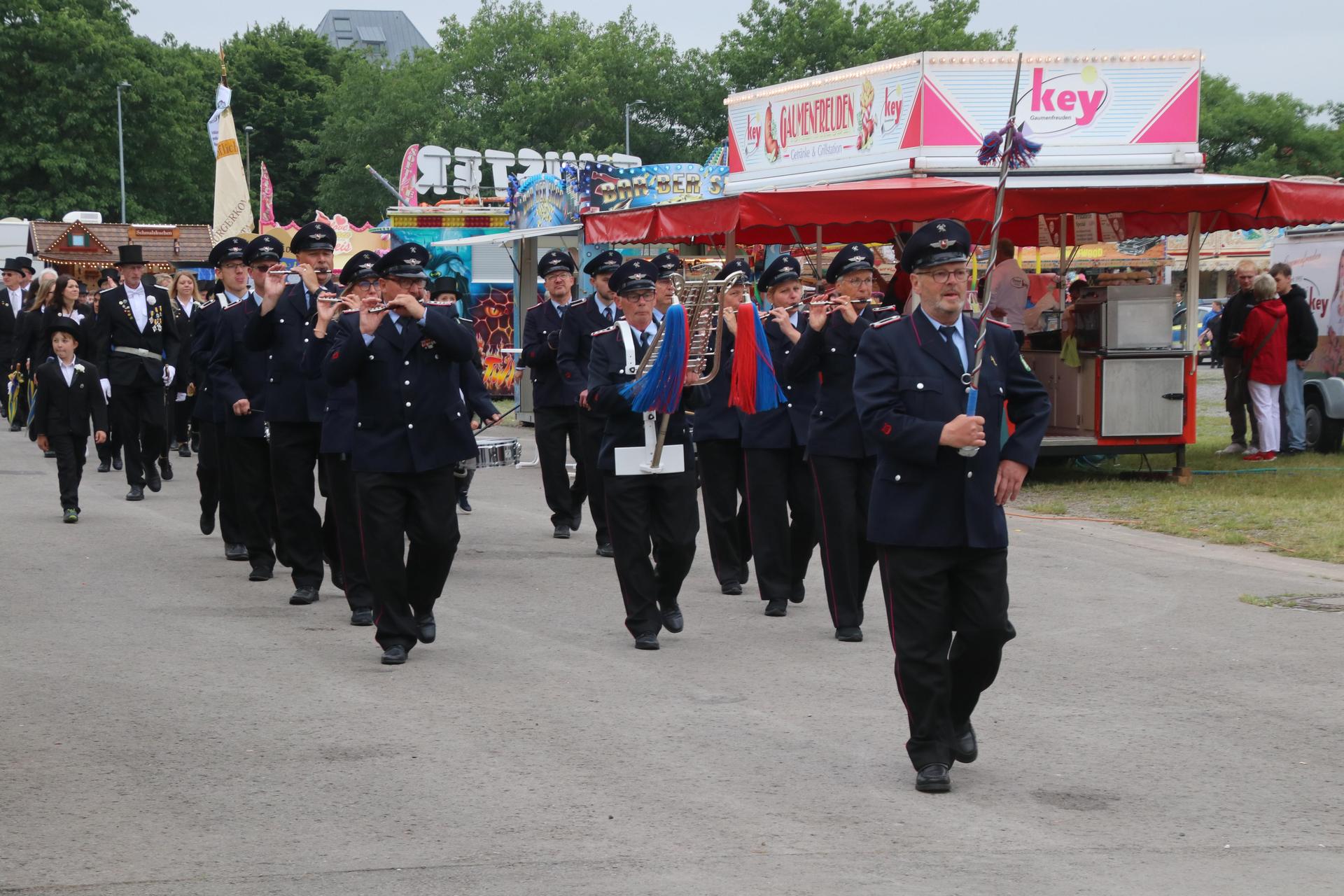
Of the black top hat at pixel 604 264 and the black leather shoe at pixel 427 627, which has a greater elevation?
the black top hat at pixel 604 264

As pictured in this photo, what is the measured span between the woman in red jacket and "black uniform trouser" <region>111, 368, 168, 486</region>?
35.3 ft

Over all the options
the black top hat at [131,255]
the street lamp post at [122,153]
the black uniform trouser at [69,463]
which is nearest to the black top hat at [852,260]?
the black uniform trouser at [69,463]

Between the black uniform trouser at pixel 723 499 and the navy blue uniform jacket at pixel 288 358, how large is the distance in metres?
2.24

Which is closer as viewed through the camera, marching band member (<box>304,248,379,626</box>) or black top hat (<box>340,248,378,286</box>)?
black top hat (<box>340,248,378,286</box>)

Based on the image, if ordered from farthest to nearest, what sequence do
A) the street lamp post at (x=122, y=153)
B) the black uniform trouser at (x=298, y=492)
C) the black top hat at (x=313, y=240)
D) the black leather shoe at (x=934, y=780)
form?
the street lamp post at (x=122, y=153)
the black uniform trouser at (x=298, y=492)
the black top hat at (x=313, y=240)
the black leather shoe at (x=934, y=780)

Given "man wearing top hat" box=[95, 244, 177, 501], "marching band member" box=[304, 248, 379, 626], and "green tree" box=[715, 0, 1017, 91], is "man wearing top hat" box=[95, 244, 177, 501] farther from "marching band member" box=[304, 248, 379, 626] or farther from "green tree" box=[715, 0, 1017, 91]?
"green tree" box=[715, 0, 1017, 91]

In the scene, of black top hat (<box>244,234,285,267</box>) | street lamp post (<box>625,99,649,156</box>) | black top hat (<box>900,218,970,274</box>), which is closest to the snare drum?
black top hat (<box>244,234,285,267</box>)

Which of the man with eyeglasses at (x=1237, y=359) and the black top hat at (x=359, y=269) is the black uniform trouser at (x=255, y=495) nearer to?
the black top hat at (x=359, y=269)

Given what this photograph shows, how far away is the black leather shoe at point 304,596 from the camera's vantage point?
980cm

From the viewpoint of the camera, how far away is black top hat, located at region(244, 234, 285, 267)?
32.5ft

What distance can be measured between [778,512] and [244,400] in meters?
3.29

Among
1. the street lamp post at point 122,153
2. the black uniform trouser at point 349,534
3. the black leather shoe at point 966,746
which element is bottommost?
the black leather shoe at point 966,746

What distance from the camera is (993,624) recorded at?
581 centimetres

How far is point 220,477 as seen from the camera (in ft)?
37.7
